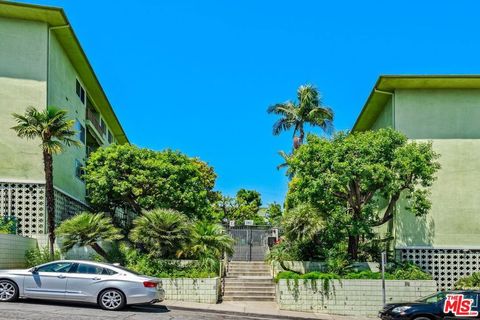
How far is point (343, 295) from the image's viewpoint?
22.1 meters

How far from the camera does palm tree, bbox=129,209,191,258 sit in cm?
2323

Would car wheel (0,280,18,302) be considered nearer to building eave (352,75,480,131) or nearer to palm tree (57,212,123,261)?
palm tree (57,212,123,261)

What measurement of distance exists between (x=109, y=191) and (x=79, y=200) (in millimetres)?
1501

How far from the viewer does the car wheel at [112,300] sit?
17.4 meters

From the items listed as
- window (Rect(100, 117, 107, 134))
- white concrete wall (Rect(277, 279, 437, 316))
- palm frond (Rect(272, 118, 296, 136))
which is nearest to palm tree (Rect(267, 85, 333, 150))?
palm frond (Rect(272, 118, 296, 136))

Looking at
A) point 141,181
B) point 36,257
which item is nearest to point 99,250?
point 36,257

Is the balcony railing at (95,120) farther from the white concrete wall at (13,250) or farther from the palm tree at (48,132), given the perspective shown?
the white concrete wall at (13,250)

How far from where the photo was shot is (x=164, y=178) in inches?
1176

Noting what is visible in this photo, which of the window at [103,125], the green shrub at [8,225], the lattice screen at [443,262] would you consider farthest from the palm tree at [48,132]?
the window at [103,125]

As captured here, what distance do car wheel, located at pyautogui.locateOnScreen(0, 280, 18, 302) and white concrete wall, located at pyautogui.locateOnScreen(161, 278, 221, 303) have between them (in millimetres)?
5864

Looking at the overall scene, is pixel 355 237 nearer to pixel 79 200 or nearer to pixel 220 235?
pixel 220 235

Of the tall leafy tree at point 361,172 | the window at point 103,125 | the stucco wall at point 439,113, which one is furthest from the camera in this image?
the window at point 103,125

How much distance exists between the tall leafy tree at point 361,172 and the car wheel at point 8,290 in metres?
10.9

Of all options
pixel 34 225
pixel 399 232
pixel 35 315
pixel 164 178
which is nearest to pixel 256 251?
pixel 164 178
